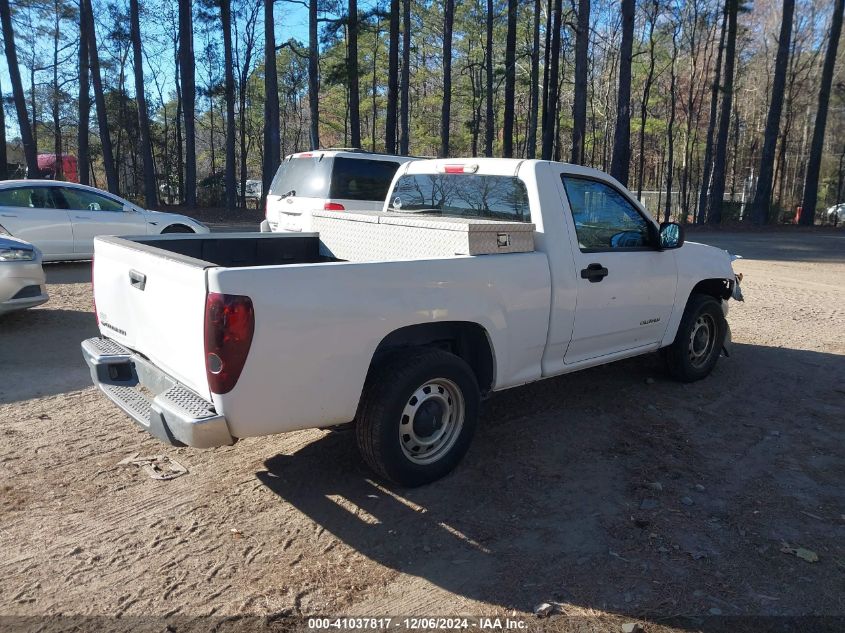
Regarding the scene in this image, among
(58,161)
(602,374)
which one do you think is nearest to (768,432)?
(602,374)

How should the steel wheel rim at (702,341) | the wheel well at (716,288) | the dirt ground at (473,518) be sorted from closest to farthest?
the dirt ground at (473,518), the steel wheel rim at (702,341), the wheel well at (716,288)

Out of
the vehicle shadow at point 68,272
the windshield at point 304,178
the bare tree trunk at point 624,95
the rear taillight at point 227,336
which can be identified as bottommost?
the vehicle shadow at point 68,272

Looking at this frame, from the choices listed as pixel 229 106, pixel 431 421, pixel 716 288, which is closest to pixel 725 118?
pixel 229 106

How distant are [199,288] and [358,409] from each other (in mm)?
1137

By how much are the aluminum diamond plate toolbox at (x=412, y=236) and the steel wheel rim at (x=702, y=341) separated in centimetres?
253

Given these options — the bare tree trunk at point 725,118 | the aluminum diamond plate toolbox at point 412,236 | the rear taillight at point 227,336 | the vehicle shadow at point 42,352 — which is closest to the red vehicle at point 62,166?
the vehicle shadow at point 42,352

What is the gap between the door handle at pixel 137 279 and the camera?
367cm

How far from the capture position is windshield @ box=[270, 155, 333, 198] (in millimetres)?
10586

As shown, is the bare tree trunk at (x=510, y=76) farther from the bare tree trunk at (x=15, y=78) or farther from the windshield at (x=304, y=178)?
the bare tree trunk at (x=15, y=78)

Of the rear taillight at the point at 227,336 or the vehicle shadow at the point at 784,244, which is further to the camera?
the vehicle shadow at the point at 784,244

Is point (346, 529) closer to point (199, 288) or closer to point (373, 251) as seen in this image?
point (199, 288)

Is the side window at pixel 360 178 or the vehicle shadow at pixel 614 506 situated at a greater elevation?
the side window at pixel 360 178

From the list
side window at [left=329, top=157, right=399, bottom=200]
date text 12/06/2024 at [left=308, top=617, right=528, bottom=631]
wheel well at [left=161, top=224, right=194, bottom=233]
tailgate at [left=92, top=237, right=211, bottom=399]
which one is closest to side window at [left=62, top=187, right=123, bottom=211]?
wheel well at [left=161, top=224, right=194, bottom=233]

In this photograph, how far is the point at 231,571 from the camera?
3170 mm
